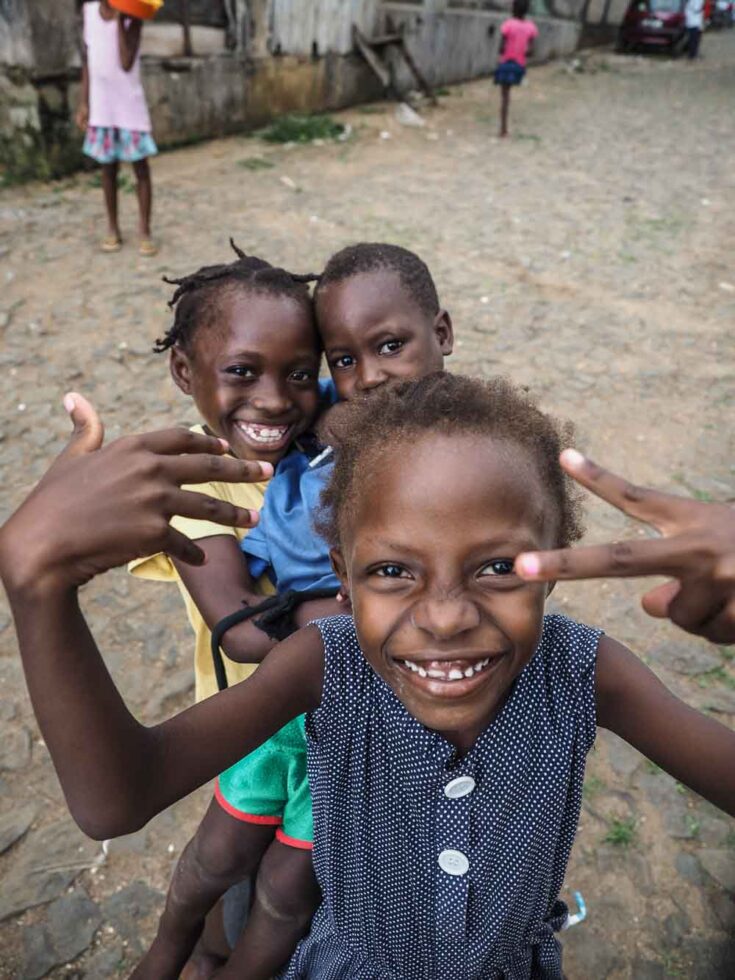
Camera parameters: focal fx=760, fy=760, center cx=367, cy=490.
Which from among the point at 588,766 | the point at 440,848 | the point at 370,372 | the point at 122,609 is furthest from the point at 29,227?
the point at 440,848

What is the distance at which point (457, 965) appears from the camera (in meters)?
1.35

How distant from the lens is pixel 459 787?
A: 3.87ft

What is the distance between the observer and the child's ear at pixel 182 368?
6.14ft

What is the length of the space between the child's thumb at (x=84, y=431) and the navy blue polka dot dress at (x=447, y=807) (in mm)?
505

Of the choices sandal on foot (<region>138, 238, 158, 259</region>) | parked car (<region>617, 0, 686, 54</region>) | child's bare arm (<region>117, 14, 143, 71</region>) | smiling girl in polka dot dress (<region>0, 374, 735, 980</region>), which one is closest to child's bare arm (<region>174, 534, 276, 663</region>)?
smiling girl in polka dot dress (<region>0, 374, 735, 980</region>)

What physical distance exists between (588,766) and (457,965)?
1.13 m

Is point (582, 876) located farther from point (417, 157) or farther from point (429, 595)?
point (417, 157)

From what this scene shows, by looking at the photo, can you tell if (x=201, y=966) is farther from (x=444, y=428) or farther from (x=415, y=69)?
(x=415, y=69)

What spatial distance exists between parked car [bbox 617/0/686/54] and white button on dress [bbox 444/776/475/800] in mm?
20760

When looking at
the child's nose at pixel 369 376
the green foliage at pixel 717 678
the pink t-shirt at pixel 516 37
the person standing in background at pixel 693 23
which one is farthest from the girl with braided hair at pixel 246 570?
the person standing in background at pixel 693 23

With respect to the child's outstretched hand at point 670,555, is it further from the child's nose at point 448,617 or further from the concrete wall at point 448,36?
the concrete wall at point 448,36

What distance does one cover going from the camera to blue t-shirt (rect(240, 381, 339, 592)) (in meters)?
1.46

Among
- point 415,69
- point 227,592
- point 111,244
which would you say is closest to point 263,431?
point 227,592

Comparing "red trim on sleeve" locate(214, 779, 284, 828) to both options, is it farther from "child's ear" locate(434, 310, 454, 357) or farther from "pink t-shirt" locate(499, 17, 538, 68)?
"pink t-shirt" locate(499, 17, 538, 68)
